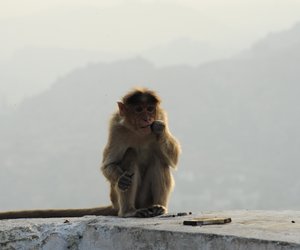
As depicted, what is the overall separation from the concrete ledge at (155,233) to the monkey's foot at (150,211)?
36cm

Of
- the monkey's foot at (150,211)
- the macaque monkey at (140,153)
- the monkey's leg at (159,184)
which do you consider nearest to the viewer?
the monkey's foot at (150,211)

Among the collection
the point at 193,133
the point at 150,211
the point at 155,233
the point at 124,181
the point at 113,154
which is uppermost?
the point at 193,133

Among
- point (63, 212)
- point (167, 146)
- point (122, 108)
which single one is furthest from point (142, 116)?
point (63, 212)

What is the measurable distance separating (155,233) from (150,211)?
1364 millimetres

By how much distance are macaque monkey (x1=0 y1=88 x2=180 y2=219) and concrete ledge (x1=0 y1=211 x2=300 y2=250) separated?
2.47 ft

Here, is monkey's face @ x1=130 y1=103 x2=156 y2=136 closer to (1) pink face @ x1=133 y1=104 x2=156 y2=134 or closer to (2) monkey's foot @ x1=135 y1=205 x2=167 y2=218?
(1) pink face @ x1=133 y1=104 x2=156 y2=134

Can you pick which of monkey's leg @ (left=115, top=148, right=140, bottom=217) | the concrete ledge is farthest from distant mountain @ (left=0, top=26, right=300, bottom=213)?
the concrete ledge

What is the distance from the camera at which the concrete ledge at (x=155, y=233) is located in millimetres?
5113

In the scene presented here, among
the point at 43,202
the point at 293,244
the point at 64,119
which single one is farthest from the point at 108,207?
the point at 64,119

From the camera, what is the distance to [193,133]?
138500 millimetres

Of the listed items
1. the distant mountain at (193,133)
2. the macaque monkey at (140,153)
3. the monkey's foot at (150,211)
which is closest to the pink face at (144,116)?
the macaque monkey at (140,153)

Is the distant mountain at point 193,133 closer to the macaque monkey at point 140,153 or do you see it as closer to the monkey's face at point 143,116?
the macaque monkey at point 140,153

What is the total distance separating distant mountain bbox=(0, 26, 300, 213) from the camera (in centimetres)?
12350

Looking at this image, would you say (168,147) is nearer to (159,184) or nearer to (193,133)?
(159,184)
